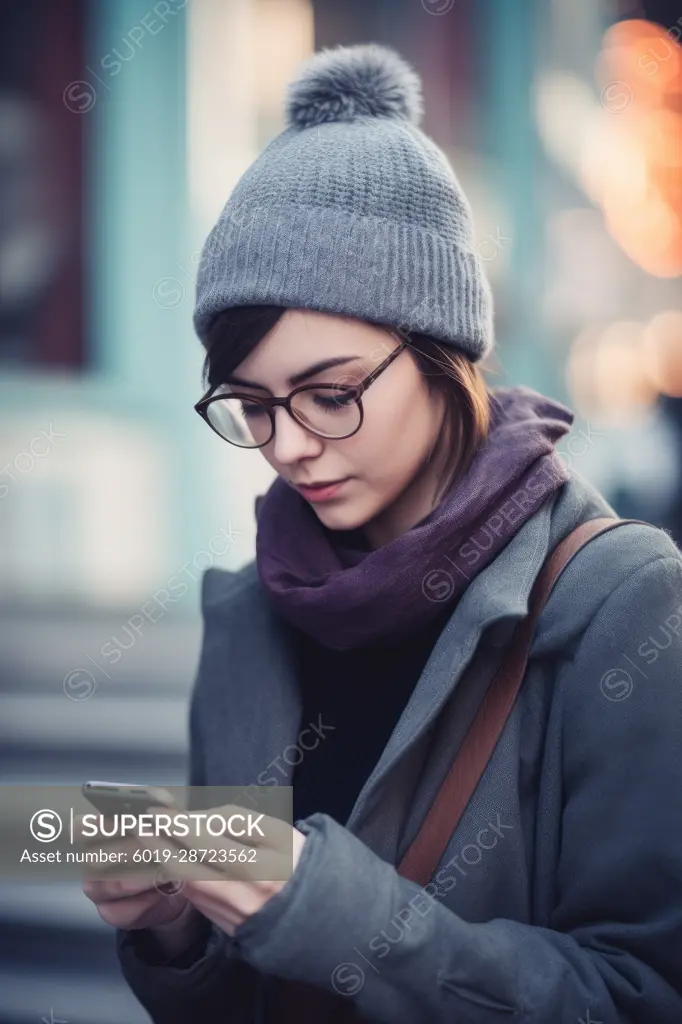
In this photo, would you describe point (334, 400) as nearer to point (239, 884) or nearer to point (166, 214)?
point (239, 884)

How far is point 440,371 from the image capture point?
1635 mm

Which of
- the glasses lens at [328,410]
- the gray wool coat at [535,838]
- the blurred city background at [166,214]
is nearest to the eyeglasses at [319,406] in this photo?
the glasses lens at [328,410]

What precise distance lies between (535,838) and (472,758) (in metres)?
0.16

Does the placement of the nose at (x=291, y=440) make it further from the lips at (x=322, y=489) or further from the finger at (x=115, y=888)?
the finger at (x=115, y=888)

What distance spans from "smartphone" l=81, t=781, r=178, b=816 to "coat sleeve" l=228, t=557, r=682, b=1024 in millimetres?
186

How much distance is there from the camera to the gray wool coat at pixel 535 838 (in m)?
1.23

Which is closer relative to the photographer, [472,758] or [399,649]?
[472,758]

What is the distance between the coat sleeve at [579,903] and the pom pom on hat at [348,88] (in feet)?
3.11

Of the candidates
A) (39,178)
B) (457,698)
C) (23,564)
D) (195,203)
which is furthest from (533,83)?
(457,698)

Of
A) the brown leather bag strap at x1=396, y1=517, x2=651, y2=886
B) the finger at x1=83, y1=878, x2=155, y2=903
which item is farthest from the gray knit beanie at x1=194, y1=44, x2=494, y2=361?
the finger at x1=83, y1=878, x2=155, y2=903

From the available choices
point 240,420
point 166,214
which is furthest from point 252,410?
point 166,214

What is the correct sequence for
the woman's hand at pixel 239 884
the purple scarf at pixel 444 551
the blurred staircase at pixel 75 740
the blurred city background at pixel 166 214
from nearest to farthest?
the woman's hand at pixel 239 884 < the purple scarf at pixel 444 551 < the blurred staircase at pixel 75 740 < the blurred city background at pixel 166 214

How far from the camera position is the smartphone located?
1.24 metres

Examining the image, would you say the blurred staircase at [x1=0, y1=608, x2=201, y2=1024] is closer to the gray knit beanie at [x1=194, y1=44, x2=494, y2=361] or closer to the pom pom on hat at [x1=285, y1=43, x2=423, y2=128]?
the gray knit beanie at [x1=194, y1=44, x2=494, y2=361]
